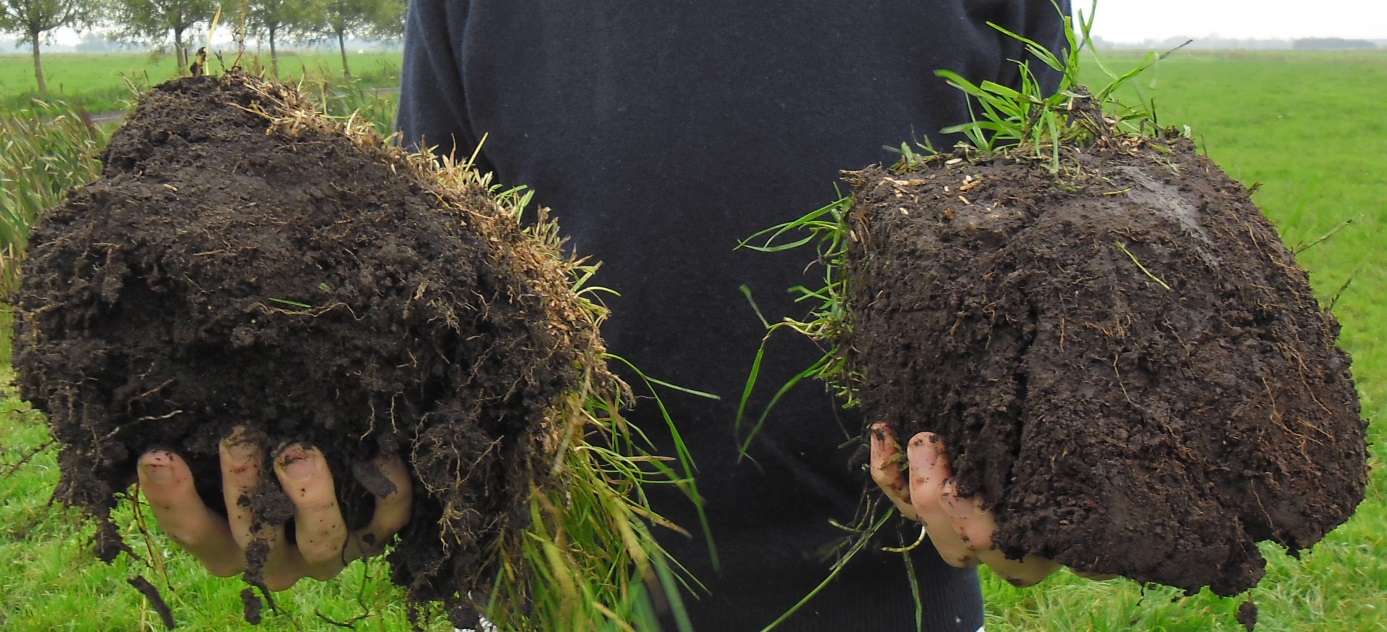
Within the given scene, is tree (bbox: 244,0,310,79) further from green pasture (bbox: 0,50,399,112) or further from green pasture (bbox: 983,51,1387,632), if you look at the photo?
green pasture (bbox: 983,51,1387,632)

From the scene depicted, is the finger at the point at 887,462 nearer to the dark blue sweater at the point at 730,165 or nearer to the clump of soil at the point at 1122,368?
the clump of soil at the point at 1122,368

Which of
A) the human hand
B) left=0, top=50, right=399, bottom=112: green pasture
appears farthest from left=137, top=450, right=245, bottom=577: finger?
left=0, top=50, right=399, bottom=112: green pasture

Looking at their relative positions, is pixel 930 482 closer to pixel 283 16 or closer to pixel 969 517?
pixel 969 517

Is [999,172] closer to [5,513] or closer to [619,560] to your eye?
[619,560]

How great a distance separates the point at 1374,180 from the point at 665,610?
16.8 meters

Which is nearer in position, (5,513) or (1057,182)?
(1057,182)

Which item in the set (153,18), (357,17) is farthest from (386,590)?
(357,17)

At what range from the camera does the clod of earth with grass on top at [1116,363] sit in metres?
1.08

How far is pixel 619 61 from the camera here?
5.68 ft

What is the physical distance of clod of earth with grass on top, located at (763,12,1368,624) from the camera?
108 cm

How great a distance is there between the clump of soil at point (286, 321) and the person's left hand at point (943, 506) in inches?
19.7

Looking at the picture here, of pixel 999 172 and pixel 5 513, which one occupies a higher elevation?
pixel 999 172

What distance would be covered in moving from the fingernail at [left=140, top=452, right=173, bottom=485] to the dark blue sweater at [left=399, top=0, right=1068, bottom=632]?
2.65 ft

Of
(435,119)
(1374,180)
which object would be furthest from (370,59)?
(435,119)
